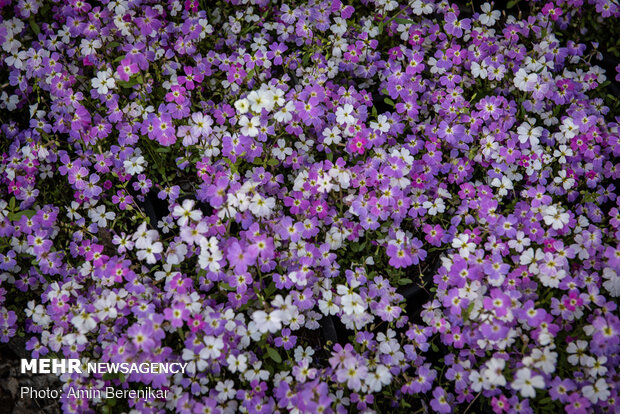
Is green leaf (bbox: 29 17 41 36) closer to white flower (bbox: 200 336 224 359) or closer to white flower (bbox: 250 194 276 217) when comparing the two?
white flower (bbox: 250 194 276 217)

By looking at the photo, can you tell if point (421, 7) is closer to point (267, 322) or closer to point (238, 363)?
point (267, 322)

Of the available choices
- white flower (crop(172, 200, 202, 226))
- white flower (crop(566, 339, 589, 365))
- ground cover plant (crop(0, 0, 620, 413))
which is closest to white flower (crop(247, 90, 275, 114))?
ground cover plant (crop(0, 0, 620, 413))

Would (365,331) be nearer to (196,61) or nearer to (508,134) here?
(508,134)

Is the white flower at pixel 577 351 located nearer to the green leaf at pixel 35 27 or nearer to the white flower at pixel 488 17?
the white flower at pixel 488 17

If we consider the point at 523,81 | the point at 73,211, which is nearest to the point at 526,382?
the point at 523,81

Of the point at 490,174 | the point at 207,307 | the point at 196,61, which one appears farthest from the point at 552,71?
the point at 207,307

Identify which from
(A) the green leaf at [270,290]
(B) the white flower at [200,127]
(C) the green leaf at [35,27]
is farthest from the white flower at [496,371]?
(C) the green leaf at [35,27]
